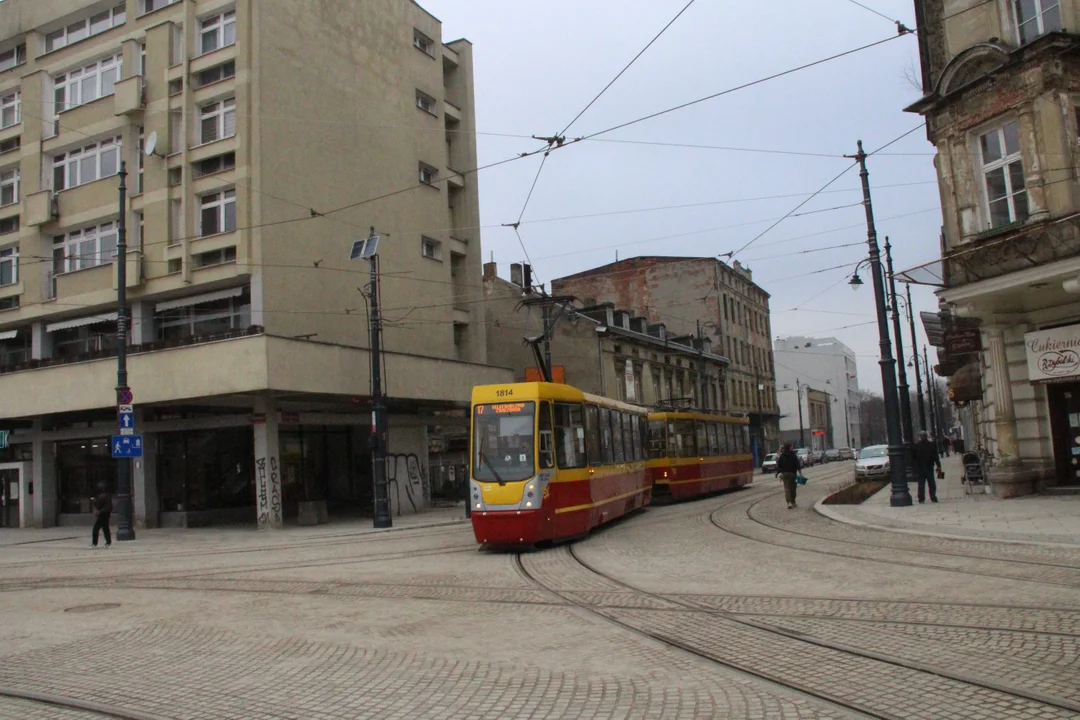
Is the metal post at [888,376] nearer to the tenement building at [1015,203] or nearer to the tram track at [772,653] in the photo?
the tenement building at [1015,203]

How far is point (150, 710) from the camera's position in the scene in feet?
20.0

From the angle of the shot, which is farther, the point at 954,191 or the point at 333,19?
the point at 333,19

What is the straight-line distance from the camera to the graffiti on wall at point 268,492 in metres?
25.8

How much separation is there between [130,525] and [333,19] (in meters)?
18.0

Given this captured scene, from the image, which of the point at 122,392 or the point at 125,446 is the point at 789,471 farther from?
the point at 122,392

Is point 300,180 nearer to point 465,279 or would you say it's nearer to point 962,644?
point 465,279

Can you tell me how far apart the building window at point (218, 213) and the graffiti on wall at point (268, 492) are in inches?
285

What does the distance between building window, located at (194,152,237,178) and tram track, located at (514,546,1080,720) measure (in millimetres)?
21640

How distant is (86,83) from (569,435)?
82.6 feet

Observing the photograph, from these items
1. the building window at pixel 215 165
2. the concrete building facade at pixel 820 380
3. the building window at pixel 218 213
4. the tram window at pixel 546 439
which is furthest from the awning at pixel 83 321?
the concrete building facade at pixel 820 380

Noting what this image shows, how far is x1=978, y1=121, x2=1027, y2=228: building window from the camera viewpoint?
715 inches

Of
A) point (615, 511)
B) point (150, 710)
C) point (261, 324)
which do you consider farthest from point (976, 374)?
point (150, 710)

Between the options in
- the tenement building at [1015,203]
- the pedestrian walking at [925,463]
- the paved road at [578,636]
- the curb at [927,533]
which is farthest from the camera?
the pedestrian walking at [925,463]

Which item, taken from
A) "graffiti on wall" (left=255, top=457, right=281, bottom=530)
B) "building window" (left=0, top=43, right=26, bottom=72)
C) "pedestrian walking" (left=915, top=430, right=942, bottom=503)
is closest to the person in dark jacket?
"pedestrian walking" (left=915, top=430, right=942, bottom=503)
